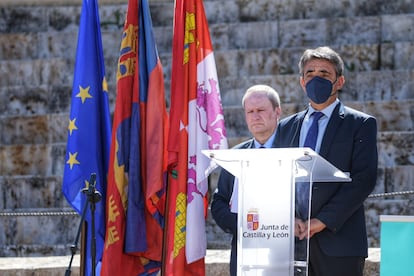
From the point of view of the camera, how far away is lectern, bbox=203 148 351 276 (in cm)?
563

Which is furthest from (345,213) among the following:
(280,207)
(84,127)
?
(84,127)

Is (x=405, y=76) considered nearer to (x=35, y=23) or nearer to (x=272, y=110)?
(x=35, y=23)

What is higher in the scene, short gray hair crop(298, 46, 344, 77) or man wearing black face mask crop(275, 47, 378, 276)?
short gray hair crop(298, 46, 344, 77)

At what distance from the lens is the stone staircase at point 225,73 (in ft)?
34.3

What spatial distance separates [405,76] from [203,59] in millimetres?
4347

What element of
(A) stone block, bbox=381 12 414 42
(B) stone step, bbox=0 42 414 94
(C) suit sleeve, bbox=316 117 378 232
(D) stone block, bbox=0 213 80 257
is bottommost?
(D) stone block, bbox=0 213 80 257

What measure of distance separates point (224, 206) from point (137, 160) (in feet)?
3.18

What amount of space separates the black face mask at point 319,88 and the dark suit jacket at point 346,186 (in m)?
0.13

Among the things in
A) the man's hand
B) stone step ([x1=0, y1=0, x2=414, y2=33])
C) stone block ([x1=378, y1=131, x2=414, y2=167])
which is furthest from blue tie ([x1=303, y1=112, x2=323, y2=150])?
stone step ([x1=0, y1=0, x2=414, y2=33])

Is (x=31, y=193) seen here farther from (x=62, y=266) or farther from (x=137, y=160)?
(x=137, y=160)

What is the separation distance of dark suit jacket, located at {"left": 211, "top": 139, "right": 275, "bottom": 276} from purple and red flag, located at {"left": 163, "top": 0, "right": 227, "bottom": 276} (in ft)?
1.60

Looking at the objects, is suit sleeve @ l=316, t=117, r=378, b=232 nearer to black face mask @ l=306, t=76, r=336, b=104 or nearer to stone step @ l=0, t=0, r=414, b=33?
black face mask @ l=306, t=76, r=336, b=104

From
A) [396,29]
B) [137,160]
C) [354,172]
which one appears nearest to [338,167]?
[354,172]

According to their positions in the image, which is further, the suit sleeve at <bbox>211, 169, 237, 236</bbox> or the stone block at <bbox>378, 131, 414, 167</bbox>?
the stone block at <bbox>378, 131, 414, 167</bbox>
